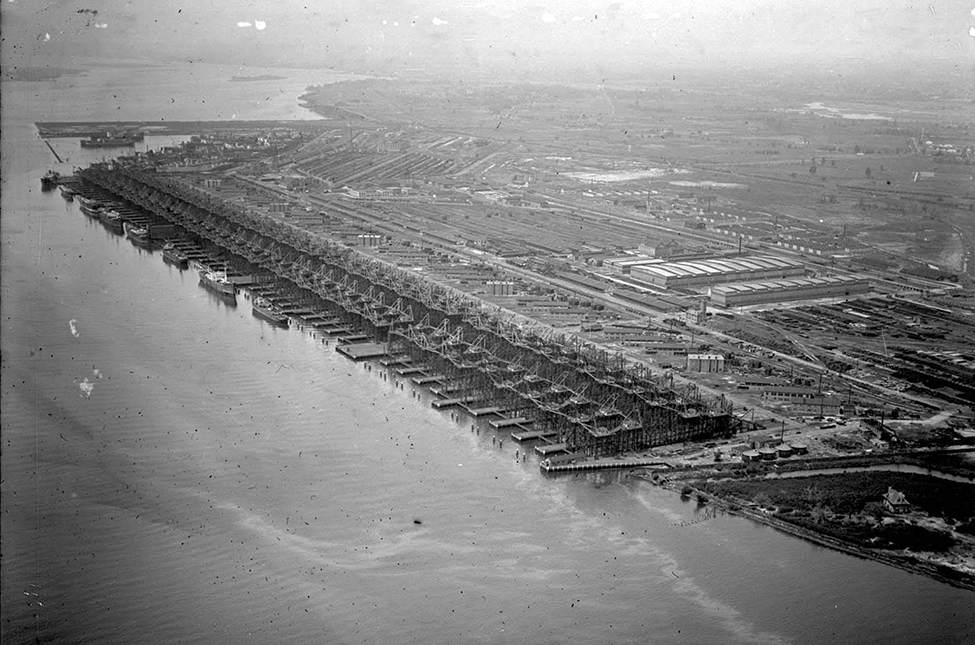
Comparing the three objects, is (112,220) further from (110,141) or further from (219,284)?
(110,141)

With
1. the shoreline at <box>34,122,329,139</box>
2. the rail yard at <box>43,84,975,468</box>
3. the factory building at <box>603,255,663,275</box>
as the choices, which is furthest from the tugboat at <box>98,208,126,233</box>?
the factory building at <box>603,255,663,275</box>

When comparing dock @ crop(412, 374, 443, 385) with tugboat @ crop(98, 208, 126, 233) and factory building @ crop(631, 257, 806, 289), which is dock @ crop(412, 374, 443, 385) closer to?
factory building @ crop(631, 257, 806, 289)

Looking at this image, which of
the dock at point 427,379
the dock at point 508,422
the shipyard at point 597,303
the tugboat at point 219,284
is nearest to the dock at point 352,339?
the shipyard at point 597,303

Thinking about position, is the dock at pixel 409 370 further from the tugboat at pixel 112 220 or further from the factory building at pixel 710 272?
the tugboat at pixel 112 220

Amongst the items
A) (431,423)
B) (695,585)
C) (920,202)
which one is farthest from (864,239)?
(695,585)

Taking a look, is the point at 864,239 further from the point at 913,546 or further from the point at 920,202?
the point at 913,546
